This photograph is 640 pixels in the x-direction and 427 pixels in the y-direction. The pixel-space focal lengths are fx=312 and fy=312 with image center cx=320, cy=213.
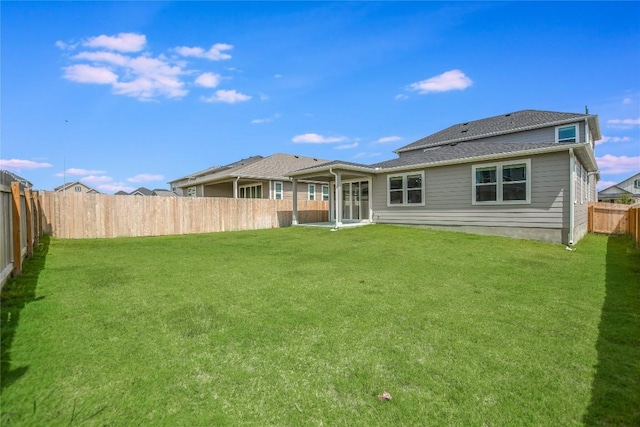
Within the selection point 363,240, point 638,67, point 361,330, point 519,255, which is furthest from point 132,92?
point 638,67

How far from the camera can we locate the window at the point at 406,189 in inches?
543

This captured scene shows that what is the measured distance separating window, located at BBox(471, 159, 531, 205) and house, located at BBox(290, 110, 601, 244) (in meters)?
0.03

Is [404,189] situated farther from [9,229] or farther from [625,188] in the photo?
[625,188]

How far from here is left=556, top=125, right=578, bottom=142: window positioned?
16.9 m

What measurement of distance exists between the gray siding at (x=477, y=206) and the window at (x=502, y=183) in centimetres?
19

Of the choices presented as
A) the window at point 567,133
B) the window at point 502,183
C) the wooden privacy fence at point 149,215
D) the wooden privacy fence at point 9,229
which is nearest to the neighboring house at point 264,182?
the wooden privacy fence at point 149,215

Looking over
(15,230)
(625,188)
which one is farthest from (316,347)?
(625,188)

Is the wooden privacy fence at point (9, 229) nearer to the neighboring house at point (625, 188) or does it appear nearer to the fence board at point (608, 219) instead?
the fence board at point (608, 219)

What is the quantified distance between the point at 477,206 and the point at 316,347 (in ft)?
36.2

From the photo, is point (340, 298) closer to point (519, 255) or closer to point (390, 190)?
point (519, 255)

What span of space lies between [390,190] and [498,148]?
474 cm

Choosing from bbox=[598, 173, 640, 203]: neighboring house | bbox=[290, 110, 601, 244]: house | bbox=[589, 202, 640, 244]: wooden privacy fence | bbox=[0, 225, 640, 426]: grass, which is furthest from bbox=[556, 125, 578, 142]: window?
bbox=[598, 173, 640, 203]: neighboring house

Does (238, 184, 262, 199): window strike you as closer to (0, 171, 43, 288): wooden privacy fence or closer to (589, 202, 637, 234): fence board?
(0, 171, 43, 288): wooden privacy fence

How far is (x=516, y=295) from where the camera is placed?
5.04 metres
